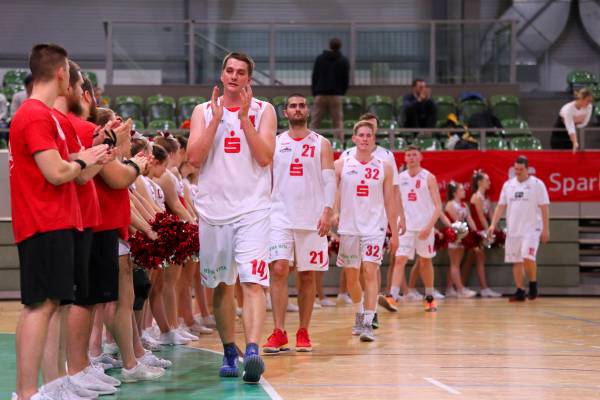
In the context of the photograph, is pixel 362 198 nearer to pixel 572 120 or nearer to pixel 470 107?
pixel 572 120

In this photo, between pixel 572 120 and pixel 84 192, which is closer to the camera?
pixel 84 192

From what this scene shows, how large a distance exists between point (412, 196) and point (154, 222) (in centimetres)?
725

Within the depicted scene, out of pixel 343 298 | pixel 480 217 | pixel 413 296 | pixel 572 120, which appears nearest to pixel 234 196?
pixel 343 298

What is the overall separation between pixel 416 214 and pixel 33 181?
9711 millimetres

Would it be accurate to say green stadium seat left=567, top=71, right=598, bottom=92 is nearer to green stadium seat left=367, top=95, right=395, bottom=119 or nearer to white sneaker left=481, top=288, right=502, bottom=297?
green stadium seat left=367, top=95, right=395, bottom=119

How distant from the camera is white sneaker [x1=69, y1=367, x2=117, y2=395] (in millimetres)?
6078

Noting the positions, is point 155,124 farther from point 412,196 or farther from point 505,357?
point 505,357

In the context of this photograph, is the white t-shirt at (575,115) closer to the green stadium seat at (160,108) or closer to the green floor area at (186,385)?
the green stadium seat at (160,108)

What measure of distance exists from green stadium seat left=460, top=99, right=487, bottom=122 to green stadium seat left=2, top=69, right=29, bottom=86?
348 inches

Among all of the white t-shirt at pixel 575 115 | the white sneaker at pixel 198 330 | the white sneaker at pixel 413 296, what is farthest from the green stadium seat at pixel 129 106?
the white sneaker at pixel 198 330

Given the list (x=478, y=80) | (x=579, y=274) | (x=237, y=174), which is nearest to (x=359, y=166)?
(x=237, y=174)

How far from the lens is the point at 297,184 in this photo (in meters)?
8.69

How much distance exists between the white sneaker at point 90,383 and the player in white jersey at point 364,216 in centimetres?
360

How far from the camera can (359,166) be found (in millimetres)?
10094
